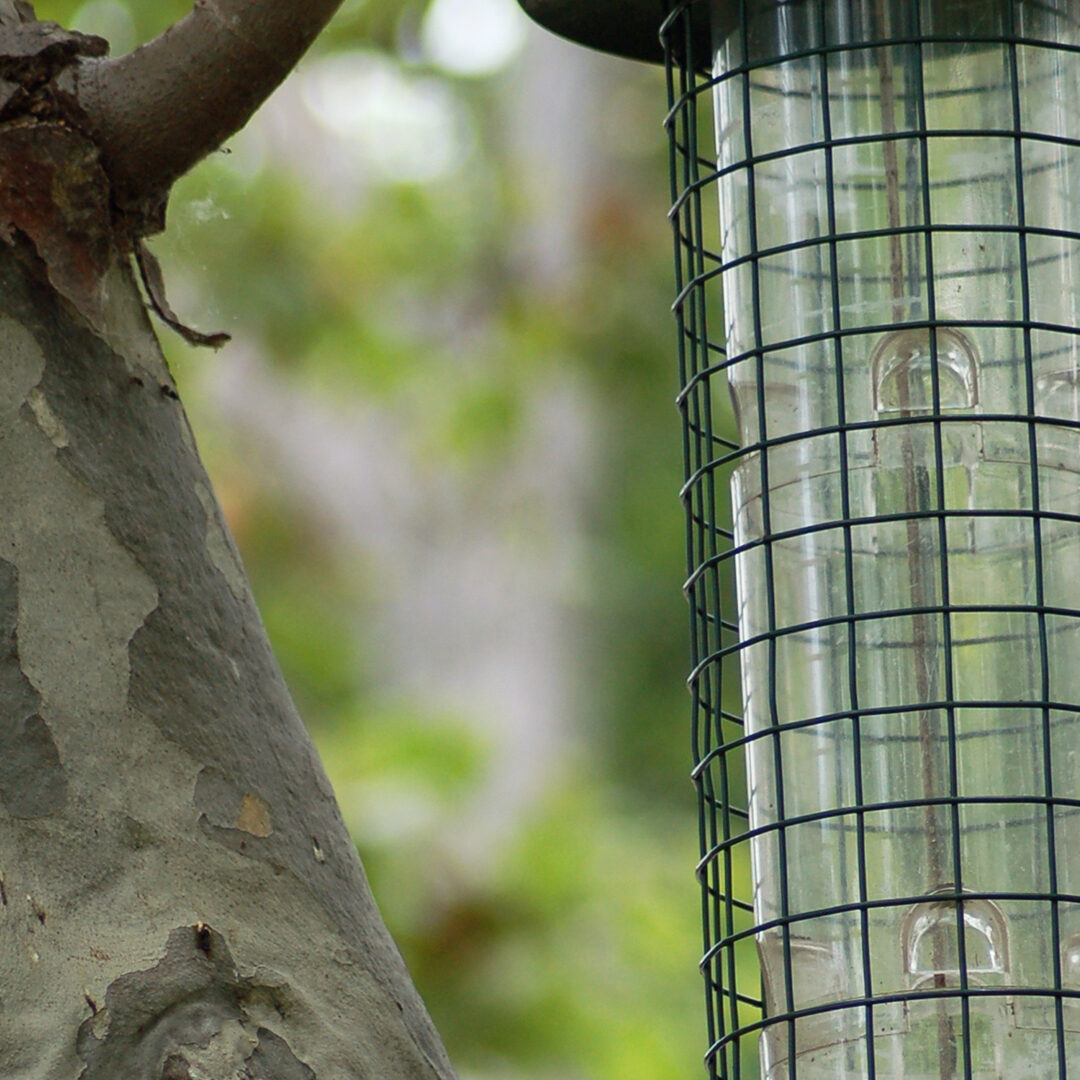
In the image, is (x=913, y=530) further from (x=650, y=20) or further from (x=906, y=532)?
(x=650, y=20)

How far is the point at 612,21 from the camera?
5.26 feet

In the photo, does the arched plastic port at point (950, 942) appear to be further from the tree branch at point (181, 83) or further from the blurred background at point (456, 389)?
the blurred background at point (456, 389)

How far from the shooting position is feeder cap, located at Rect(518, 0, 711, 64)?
1.56 m

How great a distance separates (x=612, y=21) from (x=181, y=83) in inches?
15.1

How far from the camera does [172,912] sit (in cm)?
124

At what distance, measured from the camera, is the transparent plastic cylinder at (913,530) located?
1.40 meters

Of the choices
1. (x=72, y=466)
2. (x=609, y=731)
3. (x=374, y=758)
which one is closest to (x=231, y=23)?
(x=72, y=466)

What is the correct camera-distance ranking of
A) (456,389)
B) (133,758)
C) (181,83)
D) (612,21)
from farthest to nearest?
(456,389), (612,21), (181,83), (133,758)

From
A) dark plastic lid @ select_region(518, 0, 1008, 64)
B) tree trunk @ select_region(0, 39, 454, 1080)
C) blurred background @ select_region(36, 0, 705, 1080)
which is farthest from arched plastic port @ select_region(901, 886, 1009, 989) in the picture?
blurred background @ select_region(36, 0, 705, 1080)

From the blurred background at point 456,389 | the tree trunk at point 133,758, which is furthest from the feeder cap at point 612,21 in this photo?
the blurred background at point 456,389

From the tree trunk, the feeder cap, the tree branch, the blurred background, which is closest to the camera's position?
the tree trunk

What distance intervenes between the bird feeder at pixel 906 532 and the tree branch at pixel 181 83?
257mm

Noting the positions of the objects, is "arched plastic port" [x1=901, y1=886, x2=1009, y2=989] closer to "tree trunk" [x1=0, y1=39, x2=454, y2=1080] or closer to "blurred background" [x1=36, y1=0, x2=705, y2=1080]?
"tree trunk" [x1=0, y1=39, x2=454, y2=1080]

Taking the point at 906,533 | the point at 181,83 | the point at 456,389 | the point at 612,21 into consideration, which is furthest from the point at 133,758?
the point at 456,389
